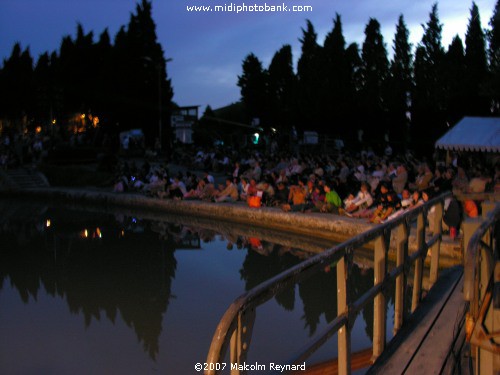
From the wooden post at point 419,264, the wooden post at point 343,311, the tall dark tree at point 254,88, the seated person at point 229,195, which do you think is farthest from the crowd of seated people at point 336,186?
the tall dark tree at point 254,88

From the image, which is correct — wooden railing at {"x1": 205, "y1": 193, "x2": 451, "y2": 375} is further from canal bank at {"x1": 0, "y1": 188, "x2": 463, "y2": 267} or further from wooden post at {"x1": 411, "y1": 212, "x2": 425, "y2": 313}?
canal bank at {"x1": 0, "y1": 188, "x2": 463, "y2": 267}

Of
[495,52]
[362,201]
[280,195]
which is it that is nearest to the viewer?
[362,201]

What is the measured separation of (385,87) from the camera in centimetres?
3150

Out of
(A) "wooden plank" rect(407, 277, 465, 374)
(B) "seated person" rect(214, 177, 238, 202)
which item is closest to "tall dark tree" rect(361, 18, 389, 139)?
(B) "seated person" rect(214, 177, 238, 202)

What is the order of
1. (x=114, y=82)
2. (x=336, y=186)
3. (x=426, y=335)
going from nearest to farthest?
1. (x=426, y=335)
2. (x=336, y=186)
3. (x=114, y=82)

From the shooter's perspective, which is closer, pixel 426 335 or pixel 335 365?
pixel 426 335

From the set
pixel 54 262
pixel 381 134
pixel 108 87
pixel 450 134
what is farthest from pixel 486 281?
pixel 108 87

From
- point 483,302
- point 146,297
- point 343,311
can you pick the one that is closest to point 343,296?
point 343,311

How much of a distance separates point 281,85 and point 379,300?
39967 millimetres

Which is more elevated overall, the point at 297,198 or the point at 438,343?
the point at 297,198

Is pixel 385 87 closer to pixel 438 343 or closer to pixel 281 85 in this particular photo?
pixel 281 85

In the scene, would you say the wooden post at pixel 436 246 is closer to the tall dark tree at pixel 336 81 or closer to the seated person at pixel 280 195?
the seated person at pixel 280 195

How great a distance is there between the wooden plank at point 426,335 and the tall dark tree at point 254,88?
37.4 m

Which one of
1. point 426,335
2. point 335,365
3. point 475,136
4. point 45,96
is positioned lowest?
point 335,365
